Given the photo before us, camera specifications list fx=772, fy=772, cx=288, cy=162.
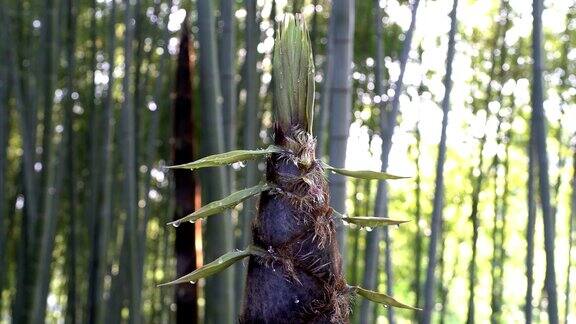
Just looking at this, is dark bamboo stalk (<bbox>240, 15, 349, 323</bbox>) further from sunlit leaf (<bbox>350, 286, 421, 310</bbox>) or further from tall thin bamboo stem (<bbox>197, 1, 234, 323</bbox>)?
tall thin bamboo stem (<bbox>197, 1, 234, 323</bbox>)

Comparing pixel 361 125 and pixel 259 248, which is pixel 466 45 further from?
pixel 259 248

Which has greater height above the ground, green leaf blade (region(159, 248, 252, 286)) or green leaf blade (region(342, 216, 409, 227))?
green leaf blade (region(342, 216, 409, 227))

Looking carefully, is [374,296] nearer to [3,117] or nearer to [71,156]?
[3,117]

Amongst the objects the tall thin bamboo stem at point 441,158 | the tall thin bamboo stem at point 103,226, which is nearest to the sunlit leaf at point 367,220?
the tall thin bamboo stem at point 441,158

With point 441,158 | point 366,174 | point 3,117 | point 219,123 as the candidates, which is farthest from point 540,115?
point 3,117

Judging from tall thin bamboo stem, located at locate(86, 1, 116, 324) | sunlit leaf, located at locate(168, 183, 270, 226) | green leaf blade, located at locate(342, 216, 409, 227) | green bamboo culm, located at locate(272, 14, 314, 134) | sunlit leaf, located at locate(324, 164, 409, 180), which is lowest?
tall thin bamboo stem, located at locate(86, 1, 116, 324)

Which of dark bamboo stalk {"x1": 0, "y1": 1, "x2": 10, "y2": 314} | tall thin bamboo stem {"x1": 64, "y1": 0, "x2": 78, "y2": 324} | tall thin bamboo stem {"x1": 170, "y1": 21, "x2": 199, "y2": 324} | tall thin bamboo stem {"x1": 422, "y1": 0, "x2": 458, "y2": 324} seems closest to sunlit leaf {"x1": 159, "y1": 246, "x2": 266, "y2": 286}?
tall thin bamboo stem {"x1": 170, "y1": 21, "x2": 199, "y2": 324}

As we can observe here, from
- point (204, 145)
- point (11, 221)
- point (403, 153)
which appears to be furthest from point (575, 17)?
point (11, 221)
